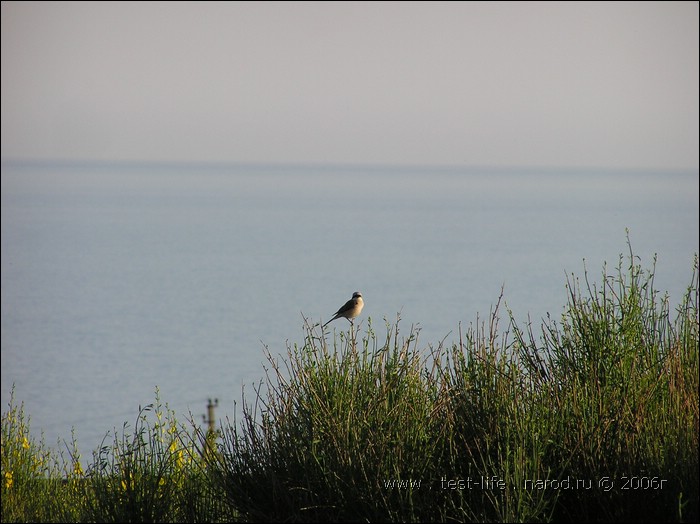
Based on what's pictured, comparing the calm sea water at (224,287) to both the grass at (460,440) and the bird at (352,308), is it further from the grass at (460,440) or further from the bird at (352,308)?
the grass at (460,440)

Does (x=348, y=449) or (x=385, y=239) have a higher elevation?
(x=385, y=239)

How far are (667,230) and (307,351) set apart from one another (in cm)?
12910

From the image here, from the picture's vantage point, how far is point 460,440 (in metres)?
7.86

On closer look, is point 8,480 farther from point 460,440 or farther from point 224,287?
point 224,287

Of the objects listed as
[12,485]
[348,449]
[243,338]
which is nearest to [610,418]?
[348,449]

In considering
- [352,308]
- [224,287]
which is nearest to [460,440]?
[352,308]

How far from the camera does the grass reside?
7359 mm

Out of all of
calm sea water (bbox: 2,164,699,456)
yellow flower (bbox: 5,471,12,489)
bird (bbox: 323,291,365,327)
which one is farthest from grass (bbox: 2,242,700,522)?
calm sea water (bbox: 2,164,699,456)

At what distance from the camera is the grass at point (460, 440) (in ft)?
24.1

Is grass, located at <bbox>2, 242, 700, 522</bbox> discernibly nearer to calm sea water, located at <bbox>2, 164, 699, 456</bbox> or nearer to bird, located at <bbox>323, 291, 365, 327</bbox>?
bird, located at <bbox>323, 291, 365, 327</bbox>

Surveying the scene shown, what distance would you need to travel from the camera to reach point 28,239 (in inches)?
5064

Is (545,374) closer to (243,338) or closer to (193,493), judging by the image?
(193,493)

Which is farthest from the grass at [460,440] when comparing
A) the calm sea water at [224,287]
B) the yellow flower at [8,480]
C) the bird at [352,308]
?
the calm sea water at [224,287]

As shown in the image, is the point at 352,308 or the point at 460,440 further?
the point at 352,308
